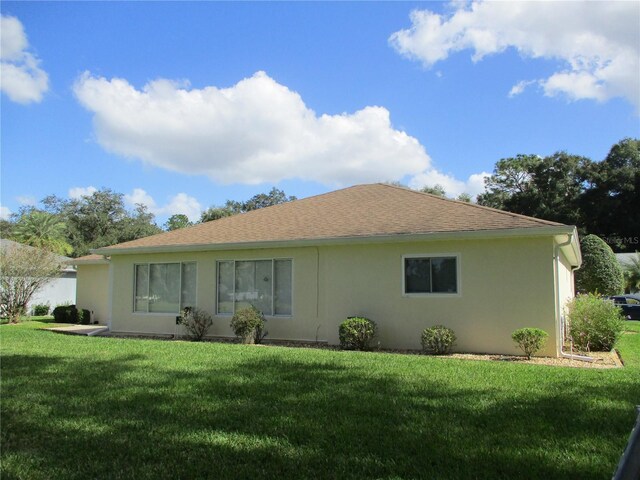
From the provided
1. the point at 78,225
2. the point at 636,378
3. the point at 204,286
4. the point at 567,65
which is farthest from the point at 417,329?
the point at 78,225

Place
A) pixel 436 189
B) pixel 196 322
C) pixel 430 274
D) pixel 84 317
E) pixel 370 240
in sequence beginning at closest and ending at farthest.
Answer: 1. pixel 430 274
2. pixel 370 240
3. pixel 196 322
4. pixel 84 317
5. pixel 436 189

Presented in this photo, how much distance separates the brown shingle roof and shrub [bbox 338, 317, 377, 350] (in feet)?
6.91

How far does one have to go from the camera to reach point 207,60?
12.3m

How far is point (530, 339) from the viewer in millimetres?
9922

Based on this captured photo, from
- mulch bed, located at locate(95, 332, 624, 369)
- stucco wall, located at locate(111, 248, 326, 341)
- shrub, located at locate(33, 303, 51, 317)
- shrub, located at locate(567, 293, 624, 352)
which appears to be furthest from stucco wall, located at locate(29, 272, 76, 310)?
shrub, located at locate(567, 293, 624, 352)

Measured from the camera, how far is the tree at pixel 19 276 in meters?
20.1

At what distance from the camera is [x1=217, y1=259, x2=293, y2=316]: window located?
44.2 ft

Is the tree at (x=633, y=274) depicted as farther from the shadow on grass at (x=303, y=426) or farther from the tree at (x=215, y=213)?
the tree at (x=215, y=213)

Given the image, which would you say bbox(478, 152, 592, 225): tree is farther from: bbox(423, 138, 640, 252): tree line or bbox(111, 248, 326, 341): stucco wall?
bbox(111, 248, 326, 341): stucco wall

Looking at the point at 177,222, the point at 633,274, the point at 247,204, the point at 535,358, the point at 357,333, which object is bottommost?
the point at 535,358

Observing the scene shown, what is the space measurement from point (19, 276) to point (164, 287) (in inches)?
356

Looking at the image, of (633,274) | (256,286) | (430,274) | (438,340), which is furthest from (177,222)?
(438,340)

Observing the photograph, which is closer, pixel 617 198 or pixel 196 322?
pixel 196 322

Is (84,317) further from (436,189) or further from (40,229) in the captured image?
(436,189)
